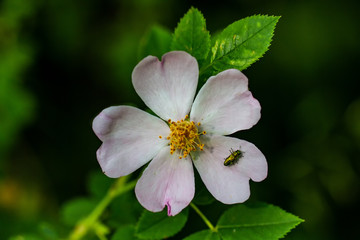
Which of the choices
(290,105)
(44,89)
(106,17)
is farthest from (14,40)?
(290,105)

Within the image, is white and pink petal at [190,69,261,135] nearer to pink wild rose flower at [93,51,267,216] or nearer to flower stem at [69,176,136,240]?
pink wild rose flower at [93,51,267,216]

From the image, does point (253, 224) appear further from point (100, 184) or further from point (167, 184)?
point (100, 184)

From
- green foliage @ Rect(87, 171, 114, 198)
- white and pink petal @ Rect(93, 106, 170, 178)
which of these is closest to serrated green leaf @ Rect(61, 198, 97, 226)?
green foliage @ Rect(87, 171, 114, 198)

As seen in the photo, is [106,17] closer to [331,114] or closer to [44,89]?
[44,89]

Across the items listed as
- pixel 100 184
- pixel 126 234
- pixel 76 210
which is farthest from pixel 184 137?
pixel 76 210

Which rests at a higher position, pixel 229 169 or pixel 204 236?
pixel 229 169

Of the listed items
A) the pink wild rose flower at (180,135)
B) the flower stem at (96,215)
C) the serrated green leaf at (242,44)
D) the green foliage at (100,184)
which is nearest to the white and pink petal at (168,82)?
the pink wild rose flower at (180,135)

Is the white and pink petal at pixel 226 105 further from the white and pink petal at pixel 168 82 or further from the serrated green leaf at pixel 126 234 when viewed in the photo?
the serrated green leaf at pixel 126 234
